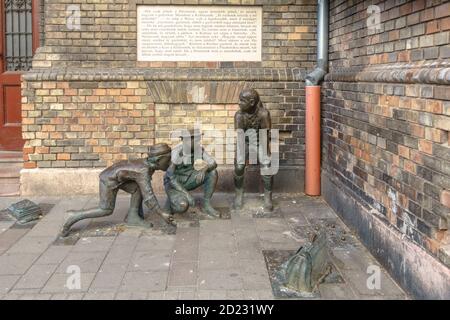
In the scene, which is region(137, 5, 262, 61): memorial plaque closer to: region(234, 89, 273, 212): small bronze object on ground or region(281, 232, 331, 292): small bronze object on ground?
region(234, 89, 273, 212): small bronze object on ground

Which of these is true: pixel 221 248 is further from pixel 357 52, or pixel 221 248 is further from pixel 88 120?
pixel 88 120

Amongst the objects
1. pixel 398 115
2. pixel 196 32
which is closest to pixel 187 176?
pixel 196 32

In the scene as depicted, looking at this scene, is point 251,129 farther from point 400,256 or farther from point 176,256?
point 400,256

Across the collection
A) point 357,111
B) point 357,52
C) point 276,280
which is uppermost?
point 357,52

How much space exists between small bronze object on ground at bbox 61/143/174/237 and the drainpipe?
2332 mm

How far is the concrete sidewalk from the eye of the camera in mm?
4332

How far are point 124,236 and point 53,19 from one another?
352 cm

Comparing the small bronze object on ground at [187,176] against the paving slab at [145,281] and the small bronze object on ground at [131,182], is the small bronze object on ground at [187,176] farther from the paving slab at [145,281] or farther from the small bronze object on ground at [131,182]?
the paving slab at [145,281]

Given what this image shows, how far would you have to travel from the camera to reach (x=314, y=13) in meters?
7.60

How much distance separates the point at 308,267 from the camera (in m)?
4.36

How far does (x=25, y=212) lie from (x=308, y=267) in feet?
12.1

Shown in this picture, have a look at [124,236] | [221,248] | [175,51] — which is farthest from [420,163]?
[175,51]

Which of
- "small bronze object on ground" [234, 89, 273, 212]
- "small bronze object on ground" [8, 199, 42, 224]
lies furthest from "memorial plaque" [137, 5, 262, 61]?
"small bronze object on ground" [8, 199, 42, 224]

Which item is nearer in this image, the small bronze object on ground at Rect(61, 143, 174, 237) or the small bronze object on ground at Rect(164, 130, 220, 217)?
the small bronze object on ground at Rect(61, 143, 174, 237)
